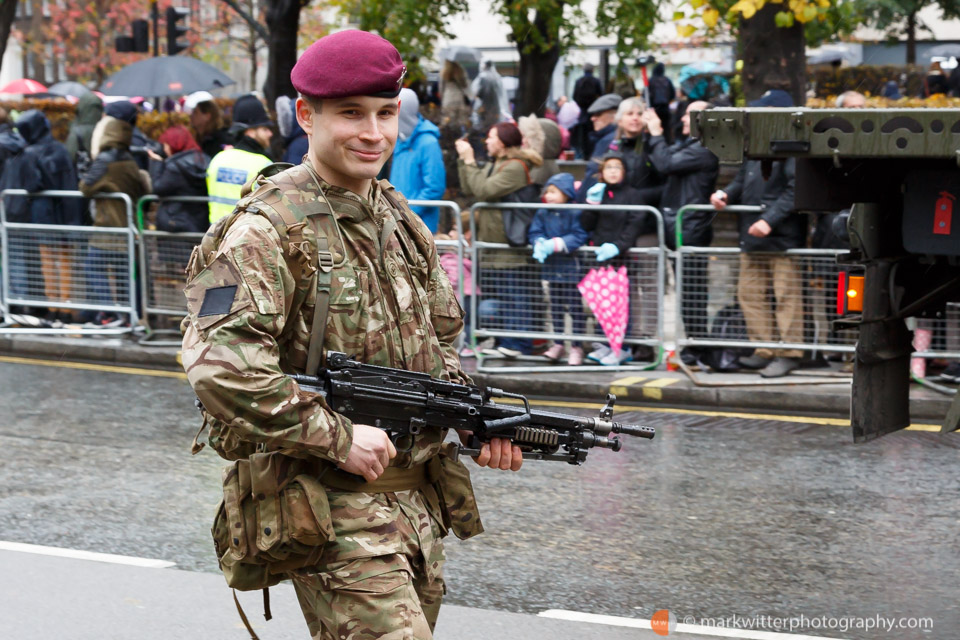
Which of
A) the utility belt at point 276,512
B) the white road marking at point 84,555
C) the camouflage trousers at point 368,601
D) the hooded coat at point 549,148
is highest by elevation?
the hooded coat at point 549,148

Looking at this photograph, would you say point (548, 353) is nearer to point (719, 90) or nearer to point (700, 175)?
point (700, 175)

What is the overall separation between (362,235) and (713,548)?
10.8 feet

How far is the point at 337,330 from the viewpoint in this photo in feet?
10.2

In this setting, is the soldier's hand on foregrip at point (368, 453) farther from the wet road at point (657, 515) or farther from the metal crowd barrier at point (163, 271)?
the metal crowd barrier at point (163, 271)

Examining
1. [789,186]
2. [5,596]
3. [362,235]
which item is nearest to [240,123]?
[789,186]

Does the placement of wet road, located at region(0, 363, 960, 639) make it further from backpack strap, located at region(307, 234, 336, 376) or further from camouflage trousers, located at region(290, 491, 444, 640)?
backpack strap, located at region(307, 234, 336, 376)

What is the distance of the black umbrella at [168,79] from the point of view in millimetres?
17172

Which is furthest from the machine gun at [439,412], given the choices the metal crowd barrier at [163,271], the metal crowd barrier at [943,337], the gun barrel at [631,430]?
the metal crowd barrier at [163,271]

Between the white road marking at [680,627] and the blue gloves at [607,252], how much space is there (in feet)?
15.7

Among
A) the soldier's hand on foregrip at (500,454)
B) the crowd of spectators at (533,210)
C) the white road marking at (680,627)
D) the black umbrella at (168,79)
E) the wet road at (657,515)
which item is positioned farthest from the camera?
the black umbrella at (168,79)

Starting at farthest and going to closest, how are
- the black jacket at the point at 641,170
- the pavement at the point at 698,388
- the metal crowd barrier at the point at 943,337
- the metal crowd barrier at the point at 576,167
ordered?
the metal crowd barrier at the point at 576,167
the black jacket at the point at 641,170
the pavement at the point at 698,388
the metal crowd barrier at the point at 943,337

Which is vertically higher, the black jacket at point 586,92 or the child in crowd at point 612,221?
the black jacket at point 586,92

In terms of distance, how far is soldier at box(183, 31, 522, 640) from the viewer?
9.68 ft

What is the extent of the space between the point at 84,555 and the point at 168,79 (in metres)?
12.4
